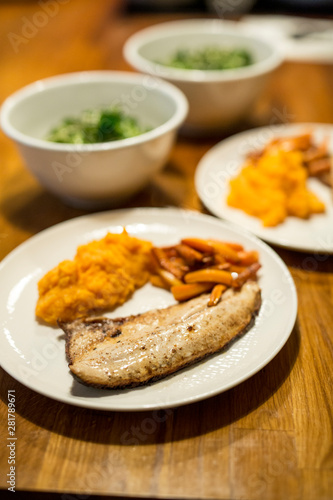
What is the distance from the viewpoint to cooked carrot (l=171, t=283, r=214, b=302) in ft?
5.99

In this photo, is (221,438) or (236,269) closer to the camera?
(221,438)

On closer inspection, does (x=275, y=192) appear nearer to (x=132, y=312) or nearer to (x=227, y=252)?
(x=227, y=252)

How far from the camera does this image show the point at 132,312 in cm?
182

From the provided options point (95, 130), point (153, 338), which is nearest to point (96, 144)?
point (95, 130)

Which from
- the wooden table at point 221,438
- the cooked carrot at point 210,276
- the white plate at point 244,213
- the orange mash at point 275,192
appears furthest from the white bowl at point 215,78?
the cooked carrot at point 210,276

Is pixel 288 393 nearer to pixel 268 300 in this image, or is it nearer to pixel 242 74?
pixel 268 300

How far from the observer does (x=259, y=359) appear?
1526 millimetres

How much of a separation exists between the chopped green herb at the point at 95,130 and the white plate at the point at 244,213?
16.6 inches

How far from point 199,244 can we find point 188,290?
0.71ft

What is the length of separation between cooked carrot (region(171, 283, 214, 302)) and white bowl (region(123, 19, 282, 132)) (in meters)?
1.42

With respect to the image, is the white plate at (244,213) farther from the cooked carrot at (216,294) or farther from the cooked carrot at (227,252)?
the cooked carrot at (216,294)

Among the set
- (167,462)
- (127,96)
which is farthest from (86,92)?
(167,462)

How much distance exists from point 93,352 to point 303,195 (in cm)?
128

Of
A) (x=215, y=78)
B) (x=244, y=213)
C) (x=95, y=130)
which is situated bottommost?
(x=244, y=213)
